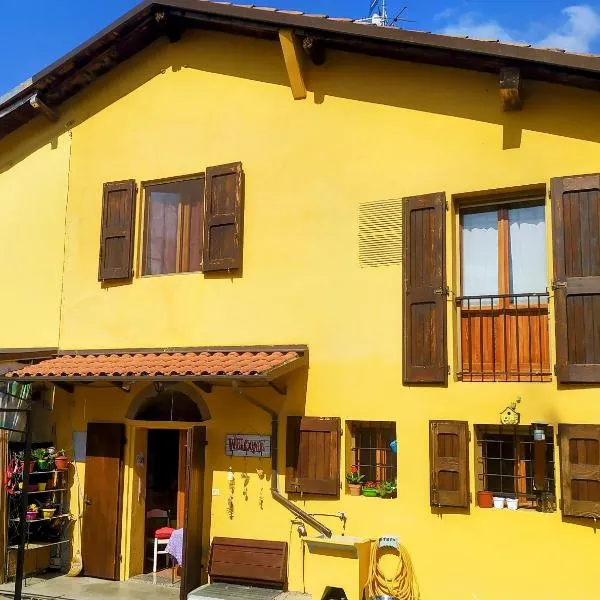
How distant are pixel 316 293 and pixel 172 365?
6.85 ft

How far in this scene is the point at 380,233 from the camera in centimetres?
891

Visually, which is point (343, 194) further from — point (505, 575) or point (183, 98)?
point (505, 575)

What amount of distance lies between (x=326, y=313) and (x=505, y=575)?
3.68 m

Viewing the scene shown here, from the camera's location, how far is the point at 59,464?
1065cm

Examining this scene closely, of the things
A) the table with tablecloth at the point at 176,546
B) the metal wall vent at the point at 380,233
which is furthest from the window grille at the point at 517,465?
the table with tablecloth at the point at 176,546

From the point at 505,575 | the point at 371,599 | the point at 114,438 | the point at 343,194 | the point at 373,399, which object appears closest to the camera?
the point at 505,575

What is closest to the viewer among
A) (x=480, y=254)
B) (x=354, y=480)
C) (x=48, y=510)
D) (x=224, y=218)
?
(x=480, y=254)

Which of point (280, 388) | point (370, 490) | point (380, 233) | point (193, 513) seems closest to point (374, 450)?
point (370, 490)

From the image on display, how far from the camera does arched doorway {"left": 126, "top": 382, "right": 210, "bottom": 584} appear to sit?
398 inches

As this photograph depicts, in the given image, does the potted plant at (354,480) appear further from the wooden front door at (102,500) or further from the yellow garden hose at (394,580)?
the wooden front door at (102,500)

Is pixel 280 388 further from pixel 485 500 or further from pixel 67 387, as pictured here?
pixel 67 387

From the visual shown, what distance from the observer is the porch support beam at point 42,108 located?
37.0ft

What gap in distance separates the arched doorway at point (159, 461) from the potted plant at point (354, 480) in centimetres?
204

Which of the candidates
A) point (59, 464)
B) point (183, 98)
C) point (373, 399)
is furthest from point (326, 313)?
point (59, 464)
